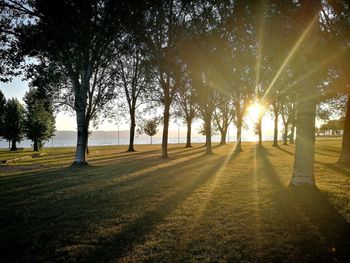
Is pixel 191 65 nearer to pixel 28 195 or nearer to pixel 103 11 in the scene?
pixel 103 11

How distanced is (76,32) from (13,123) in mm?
49281

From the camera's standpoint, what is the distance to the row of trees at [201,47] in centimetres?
1074

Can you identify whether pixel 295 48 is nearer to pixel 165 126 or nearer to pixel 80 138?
pixel 80 138

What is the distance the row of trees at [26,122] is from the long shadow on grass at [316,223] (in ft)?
168

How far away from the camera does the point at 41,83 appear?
19312mm

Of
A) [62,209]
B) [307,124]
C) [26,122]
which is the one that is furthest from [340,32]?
[26,122]

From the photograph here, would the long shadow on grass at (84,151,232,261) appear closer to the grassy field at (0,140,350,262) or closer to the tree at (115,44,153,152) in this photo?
the grassy field at (0,140,350,262)

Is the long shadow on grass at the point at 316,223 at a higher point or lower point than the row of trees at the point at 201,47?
lower

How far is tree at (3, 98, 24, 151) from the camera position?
2282 inches

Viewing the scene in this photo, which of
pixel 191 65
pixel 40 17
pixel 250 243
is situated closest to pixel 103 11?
pixel 40 17

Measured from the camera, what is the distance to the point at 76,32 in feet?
60.2

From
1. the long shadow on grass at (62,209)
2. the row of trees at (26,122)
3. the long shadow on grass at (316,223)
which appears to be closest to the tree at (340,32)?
the long shadow on grass at (316,223)

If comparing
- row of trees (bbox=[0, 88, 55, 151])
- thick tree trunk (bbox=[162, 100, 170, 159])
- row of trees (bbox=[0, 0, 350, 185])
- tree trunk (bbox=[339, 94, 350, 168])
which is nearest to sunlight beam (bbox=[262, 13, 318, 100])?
row of trees (bbox=[0, 0, 350, 185])

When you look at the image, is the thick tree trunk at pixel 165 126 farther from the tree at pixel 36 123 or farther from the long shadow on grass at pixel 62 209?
the tree at pixel 36 123
